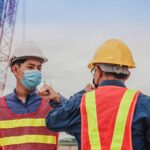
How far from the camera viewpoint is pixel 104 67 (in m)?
3.64

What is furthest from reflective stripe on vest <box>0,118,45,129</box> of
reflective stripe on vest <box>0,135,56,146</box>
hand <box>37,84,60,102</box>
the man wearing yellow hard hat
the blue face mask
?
the man wearing yellow hard hat

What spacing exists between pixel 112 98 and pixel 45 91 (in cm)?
70

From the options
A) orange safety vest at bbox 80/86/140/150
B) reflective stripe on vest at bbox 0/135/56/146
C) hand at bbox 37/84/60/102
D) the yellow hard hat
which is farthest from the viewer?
reflective stripe on vest at bbox 0/135/56/146

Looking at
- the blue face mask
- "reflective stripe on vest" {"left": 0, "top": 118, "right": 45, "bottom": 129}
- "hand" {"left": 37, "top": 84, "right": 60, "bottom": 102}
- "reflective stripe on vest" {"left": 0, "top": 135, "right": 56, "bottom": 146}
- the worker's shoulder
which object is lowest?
"reflective stripe on vest" {"left": 0, "top": 135, "right": 56, "bottom": 146}

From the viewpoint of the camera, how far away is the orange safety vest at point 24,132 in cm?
457

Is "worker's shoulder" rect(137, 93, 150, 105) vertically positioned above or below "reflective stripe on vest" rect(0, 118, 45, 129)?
above

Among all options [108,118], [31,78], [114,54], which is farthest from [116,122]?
[31,78]

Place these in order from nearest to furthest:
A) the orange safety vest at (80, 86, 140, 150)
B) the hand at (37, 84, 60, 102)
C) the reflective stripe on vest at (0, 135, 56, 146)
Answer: the orange safety vest at (80, 86, 140, 150) → the hand at (37, 84, 60, 102) → the reflective stripe on vest at (0, 135, 56, 146)

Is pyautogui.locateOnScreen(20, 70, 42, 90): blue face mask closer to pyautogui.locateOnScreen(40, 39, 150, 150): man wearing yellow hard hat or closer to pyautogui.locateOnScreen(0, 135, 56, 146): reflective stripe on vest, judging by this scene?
pyautogui.locateOnScreen(0, 135, 56, 146): reflective stripe on vest

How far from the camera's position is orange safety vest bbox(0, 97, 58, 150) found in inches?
180

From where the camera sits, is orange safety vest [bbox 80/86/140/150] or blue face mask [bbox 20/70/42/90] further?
blue face mask [bbox 20/70/42/90]

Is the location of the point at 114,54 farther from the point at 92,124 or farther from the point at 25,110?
the point at 25,110

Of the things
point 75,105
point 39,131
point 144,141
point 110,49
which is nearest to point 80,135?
point 75,105

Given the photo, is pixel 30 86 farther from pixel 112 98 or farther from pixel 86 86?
pixel 112 98
